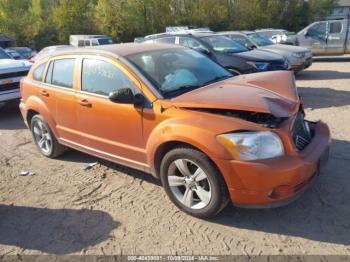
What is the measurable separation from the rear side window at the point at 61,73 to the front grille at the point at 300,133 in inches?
113

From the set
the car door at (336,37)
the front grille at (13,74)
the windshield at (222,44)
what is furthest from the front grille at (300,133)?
the car door at (336,37)

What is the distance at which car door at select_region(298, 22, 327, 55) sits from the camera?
1559cm

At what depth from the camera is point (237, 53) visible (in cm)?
938

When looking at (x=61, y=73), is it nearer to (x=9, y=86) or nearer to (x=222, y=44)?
(x=9, y=86)

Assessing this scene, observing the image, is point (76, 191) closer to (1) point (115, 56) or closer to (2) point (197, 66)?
(1) point (115, 56)

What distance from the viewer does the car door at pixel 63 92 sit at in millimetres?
4789

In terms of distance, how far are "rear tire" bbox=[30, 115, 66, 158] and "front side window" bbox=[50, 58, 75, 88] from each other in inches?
27.9

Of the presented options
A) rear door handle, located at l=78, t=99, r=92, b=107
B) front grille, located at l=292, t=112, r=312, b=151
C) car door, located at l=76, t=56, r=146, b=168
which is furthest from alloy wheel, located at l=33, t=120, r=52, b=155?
front grille, located at l=292, t=112, r=312, b=151

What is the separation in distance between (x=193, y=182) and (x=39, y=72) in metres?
3.27

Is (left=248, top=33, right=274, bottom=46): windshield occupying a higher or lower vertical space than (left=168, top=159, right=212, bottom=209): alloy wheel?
higher

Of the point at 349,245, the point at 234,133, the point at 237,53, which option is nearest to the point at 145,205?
the point at 234,133

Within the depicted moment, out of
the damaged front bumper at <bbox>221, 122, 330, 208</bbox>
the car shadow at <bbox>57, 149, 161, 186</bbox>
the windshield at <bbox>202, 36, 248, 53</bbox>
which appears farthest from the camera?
the windshield at <bbox>202, 36, 248, 53</bbox>

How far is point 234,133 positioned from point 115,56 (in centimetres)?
183

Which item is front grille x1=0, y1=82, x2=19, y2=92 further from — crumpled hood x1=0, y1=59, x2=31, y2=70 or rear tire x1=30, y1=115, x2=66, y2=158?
rear tire x1=30, y1=115, x2=66, y2=158
